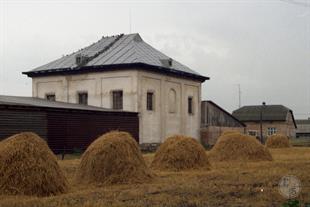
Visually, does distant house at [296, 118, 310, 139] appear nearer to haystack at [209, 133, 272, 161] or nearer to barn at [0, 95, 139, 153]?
barn at [0, 95, 139, 153]

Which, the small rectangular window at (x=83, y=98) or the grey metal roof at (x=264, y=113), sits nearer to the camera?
the small rectangular window at (x=83, y=98)

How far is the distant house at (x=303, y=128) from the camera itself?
106 m

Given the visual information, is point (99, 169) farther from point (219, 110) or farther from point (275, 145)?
point (219, 110)

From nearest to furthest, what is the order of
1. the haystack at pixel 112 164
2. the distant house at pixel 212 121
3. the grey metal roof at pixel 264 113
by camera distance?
the haystack at pixel 112 164, the distant house at pixel 212 121, the grey metal roof at pixel 264 113

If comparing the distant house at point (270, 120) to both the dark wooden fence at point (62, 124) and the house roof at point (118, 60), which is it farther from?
the dark wooden fence at point (62, 124)

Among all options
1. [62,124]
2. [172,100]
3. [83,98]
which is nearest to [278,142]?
[172,100]

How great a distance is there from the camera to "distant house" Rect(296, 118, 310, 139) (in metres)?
106

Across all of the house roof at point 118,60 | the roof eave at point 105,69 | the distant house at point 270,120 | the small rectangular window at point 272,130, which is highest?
the house roof at point 118,60

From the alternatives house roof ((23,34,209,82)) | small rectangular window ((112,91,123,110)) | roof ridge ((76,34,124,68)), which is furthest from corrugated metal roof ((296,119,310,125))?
small rectangular window ((112,91,123,110))

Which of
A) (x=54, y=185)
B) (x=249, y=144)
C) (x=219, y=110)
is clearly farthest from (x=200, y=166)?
(x=219, y=110)

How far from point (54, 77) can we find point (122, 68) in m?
8.06

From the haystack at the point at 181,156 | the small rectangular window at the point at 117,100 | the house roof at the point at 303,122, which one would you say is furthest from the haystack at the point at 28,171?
the house roof at the point at 303,122

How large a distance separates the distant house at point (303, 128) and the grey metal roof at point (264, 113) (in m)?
7.26

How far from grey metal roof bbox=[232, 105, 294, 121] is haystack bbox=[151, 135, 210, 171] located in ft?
252
